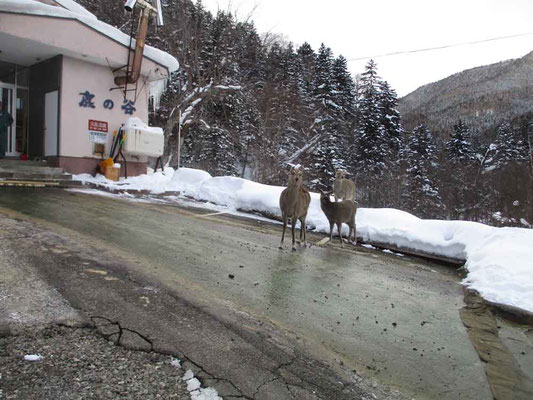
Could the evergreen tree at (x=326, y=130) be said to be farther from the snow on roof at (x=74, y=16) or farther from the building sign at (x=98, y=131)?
the building sign at (x=98, y=131)

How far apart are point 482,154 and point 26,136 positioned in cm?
4955

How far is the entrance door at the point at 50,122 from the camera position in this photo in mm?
16422

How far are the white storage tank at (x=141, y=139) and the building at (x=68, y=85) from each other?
30.3 inches

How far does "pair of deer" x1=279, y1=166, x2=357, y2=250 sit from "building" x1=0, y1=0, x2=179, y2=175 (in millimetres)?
11208

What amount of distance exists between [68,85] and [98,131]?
2.13 m

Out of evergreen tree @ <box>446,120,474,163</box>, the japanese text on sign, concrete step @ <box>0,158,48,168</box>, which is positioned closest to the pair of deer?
the japanese text on sign

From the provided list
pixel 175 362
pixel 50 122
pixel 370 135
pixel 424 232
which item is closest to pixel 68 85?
pixel 50 122

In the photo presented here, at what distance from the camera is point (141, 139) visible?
57.8 ft

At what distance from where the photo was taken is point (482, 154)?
4991cm

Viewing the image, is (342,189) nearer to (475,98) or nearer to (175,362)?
(175,362)

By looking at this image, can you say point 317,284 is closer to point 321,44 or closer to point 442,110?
point 321,44

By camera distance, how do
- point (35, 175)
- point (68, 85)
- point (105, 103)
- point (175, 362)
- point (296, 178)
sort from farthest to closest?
point (105, 103) < point (68, 85) < point (35, 175) < point (296, 178) < point (175, 362)

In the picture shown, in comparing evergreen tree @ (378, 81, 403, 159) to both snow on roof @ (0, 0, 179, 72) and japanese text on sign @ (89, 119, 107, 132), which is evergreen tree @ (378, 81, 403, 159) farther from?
japanese text on sign @ (89, 119, 107, 132)

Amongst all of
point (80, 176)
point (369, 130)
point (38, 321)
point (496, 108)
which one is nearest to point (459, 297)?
point (38, 321)
